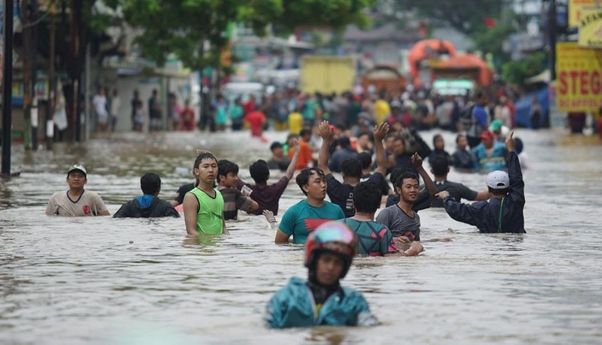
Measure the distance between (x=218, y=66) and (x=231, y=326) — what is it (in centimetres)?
4858

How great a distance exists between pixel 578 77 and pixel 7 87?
22505 millimetres

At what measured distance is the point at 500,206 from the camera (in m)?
18.1

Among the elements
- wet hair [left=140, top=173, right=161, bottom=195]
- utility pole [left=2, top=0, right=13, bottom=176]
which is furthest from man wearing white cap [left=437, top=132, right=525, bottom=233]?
utility pole [left=2, top=0, right=13, bottom=176]

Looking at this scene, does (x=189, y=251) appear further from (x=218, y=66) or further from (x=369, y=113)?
(x=369, y=113)

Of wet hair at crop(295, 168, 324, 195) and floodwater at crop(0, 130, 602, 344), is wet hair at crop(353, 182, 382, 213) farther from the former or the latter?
wet hair at crop(295, 168, 324, 195)

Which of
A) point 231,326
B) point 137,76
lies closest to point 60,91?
point 137,76

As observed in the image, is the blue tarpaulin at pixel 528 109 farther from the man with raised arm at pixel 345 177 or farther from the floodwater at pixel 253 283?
the man with raised arm at pixel 345 177

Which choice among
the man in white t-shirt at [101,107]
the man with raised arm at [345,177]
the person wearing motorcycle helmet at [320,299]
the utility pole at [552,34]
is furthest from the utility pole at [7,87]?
the utility pole at [552,34]

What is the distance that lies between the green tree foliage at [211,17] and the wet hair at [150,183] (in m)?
30.0

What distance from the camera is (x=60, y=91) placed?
47.8 meters

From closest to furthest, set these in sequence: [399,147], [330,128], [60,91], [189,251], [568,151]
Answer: [189,251] < [330,128] < [399,147] < [568,151] < [60,91]

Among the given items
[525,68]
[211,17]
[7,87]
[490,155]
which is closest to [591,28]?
[490,155]

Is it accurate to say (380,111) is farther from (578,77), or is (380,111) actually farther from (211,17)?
(578,77)

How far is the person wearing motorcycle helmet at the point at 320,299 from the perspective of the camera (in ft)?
35.7
